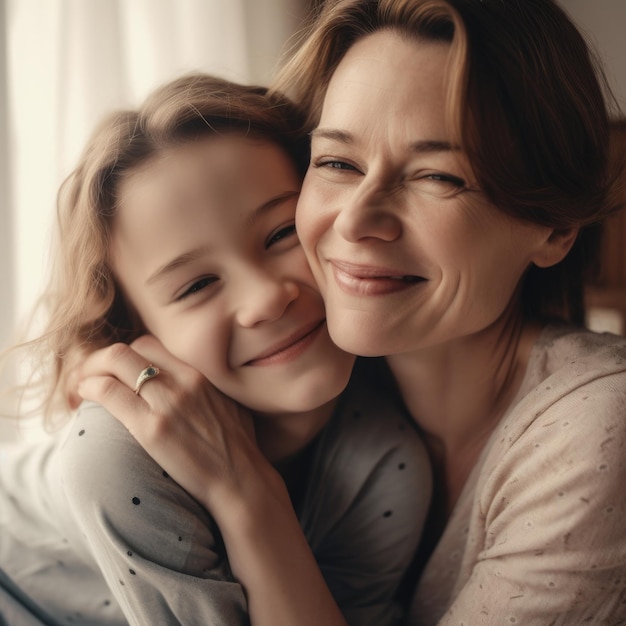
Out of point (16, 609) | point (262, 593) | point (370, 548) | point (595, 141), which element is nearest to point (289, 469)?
point (370, 548)

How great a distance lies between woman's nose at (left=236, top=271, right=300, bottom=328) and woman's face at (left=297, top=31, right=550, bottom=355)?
0.07 meters

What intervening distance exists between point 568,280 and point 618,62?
1592mm

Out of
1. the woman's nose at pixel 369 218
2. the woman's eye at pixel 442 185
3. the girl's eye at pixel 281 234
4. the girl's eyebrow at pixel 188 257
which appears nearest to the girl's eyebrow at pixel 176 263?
the girl's eyebrow at pixel 188 257

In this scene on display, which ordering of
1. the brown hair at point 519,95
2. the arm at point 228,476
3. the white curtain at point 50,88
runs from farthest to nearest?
the white curtain at point 50,88, the arm at point 228,476, the brown hair at point 519,95

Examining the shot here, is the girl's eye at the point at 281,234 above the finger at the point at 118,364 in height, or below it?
above

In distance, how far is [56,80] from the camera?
1.45 m

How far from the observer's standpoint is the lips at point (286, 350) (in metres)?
1.05

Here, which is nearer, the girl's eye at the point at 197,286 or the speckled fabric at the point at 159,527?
→ the speckled fabric at the point at 159,527

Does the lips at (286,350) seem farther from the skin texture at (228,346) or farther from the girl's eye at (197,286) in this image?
the girl's eye at (197,286)

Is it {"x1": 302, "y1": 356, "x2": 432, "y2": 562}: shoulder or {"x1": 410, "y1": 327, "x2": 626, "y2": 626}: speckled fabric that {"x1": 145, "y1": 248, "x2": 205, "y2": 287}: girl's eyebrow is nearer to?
{"x1": 302, "y1": 356, "x2": 432, "y2": 562}: shoulder

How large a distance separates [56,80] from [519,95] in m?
0.99

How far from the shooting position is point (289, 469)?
4.25 feet

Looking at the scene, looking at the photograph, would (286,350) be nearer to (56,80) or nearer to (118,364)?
(118,364)

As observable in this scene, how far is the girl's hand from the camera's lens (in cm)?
100
